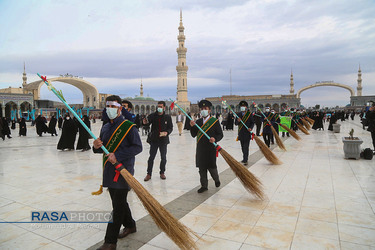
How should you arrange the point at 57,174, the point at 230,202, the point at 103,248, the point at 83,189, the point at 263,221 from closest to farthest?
the point at 103,248
the point at 263,221
the point at 230,202
the point at 83,189
the point at 57,174

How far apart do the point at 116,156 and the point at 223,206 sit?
219 cm

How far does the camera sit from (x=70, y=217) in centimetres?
386

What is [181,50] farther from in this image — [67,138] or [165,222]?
[165,222]

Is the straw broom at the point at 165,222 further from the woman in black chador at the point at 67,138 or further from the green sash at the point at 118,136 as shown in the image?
the woman in black chador at the point at 67,138

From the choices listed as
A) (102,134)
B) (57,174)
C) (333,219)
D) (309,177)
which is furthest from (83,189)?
(309,177)

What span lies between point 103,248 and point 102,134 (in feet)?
4.34

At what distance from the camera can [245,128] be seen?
7438 mm

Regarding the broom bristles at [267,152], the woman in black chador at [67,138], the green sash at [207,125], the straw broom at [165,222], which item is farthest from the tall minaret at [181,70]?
the straw broom at [165,222]

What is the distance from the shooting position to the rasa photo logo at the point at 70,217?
3.76 metres

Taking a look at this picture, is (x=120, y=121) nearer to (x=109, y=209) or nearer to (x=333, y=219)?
(x=109, y=209)

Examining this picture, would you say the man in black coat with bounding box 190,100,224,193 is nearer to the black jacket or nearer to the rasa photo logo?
the black jacket

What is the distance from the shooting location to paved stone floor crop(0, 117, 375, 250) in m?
3.10

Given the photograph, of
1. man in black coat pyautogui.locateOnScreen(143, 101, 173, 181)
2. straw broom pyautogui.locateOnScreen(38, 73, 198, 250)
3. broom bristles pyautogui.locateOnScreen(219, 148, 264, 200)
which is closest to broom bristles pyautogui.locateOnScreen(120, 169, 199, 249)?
straw broom pyautogui.locateOnScreen(38, 73, 198, 250)

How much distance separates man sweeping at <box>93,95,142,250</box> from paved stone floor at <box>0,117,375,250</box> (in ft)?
1.17
